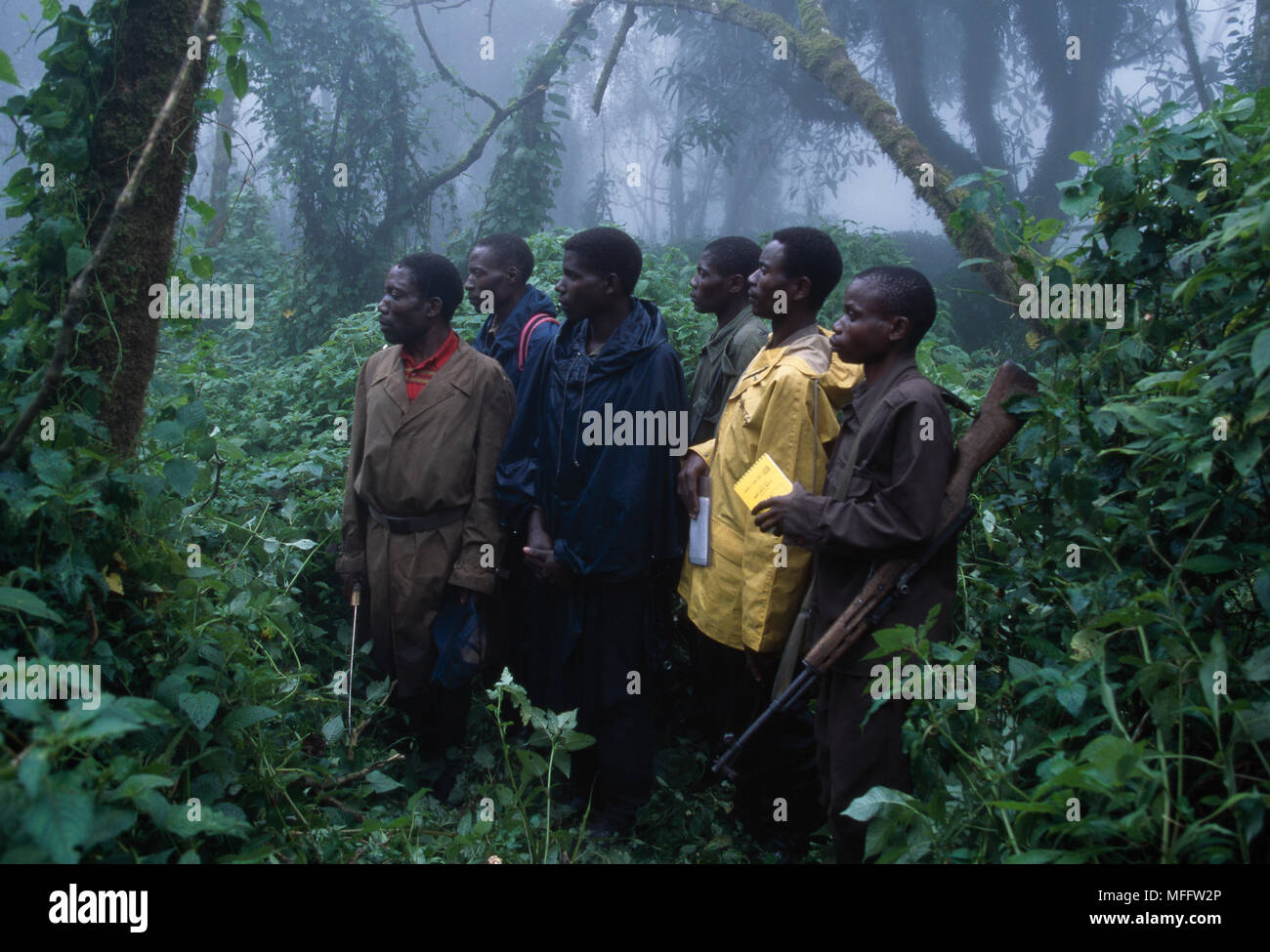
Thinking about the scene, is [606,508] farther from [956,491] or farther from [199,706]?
[199,706]

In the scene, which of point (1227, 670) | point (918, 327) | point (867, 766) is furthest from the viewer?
point (918, 327)

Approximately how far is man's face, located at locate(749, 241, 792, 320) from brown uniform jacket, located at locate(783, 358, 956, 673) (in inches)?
24.3

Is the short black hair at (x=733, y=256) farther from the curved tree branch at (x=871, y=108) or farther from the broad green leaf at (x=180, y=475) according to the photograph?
the curved tree branch at (x=871, y=108)

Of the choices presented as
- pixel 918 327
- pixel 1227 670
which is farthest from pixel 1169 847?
pixel 918 327

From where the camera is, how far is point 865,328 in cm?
278

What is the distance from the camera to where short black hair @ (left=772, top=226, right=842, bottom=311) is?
10.6 feet

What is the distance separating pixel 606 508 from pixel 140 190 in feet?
5.82

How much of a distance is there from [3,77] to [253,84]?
34.1ft

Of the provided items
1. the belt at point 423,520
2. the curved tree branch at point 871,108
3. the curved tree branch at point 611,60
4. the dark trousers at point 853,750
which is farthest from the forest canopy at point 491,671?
the curved tree branch at point 611,60

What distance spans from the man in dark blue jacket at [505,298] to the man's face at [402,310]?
1.55 feet

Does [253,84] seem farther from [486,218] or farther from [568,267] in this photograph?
[568,267]

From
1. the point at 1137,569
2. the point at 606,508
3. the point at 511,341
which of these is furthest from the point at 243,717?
the point at 1137,569

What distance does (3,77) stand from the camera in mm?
2113

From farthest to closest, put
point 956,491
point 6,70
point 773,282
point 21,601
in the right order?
point 773,282
point 956,491
point 6,70
point 21,601
